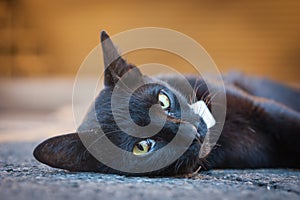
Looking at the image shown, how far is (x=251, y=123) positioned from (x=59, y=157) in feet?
3.29

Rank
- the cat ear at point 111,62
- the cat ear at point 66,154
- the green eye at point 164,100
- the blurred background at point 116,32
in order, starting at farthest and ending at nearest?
the blurred background at point 116,32, the cat ear at point 111,62, the green eye at point 164,100, the cat ear at point 66,154

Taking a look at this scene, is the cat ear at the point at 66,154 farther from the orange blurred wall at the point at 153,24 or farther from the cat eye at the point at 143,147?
the orange blurred wall at the point at 153,24

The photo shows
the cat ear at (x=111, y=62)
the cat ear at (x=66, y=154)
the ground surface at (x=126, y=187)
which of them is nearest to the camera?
the ground surface at (x=126, y=187)

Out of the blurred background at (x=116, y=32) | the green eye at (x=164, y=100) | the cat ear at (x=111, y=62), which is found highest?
the blurred background at (x=116, y=32)

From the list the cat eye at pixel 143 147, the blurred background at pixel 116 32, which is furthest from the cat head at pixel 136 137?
the blurred background at pixel 116 32

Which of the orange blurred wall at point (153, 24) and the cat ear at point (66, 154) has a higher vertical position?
the orange blurred wall at point (153, 24)

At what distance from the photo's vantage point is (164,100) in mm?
1841

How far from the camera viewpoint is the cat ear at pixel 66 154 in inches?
64.3

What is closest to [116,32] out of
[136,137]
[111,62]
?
[111,62]

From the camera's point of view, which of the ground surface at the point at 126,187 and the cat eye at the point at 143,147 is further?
the cat eye at the point at 143,147

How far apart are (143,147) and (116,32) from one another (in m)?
5.55

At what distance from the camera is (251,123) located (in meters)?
2.24

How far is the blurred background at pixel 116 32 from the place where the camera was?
21.9 ft

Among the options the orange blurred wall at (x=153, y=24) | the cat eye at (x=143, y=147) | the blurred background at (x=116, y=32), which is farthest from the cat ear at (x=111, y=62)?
the orange blurred wall at (x=153, y=24)
